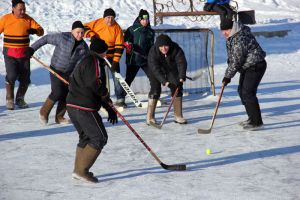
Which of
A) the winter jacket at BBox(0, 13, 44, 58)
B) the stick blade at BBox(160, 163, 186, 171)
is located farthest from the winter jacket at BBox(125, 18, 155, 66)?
the stick blade at BBox(160, 163, 186, 171)

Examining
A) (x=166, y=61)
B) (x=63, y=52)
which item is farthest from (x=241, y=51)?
(x=63, y=52)

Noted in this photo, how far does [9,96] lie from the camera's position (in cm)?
1068

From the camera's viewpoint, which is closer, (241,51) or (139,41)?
(241,51)

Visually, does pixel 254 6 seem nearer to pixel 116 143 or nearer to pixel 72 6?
pixel 72 6

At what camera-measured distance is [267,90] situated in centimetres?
1248

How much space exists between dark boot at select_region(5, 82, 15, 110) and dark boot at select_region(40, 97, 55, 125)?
4.15 feet

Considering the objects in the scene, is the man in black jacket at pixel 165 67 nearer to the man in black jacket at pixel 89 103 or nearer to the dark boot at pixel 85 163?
the man in black jacket at pixel 89 103

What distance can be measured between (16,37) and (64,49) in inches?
65.3

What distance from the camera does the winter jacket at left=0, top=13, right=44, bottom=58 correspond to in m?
10.4

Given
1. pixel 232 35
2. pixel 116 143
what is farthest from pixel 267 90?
pixel 116 143

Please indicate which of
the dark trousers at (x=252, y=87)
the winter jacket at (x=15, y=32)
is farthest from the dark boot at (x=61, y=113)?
the dark trousers at (x=252, y=87)

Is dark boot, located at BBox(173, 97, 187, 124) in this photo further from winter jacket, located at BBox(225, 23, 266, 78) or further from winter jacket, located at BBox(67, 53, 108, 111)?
winter jacket, located at BBox(67, 53, 108, 111)

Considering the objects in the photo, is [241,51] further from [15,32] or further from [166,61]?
[15,32]

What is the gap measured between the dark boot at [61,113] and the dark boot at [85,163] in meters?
2.95
